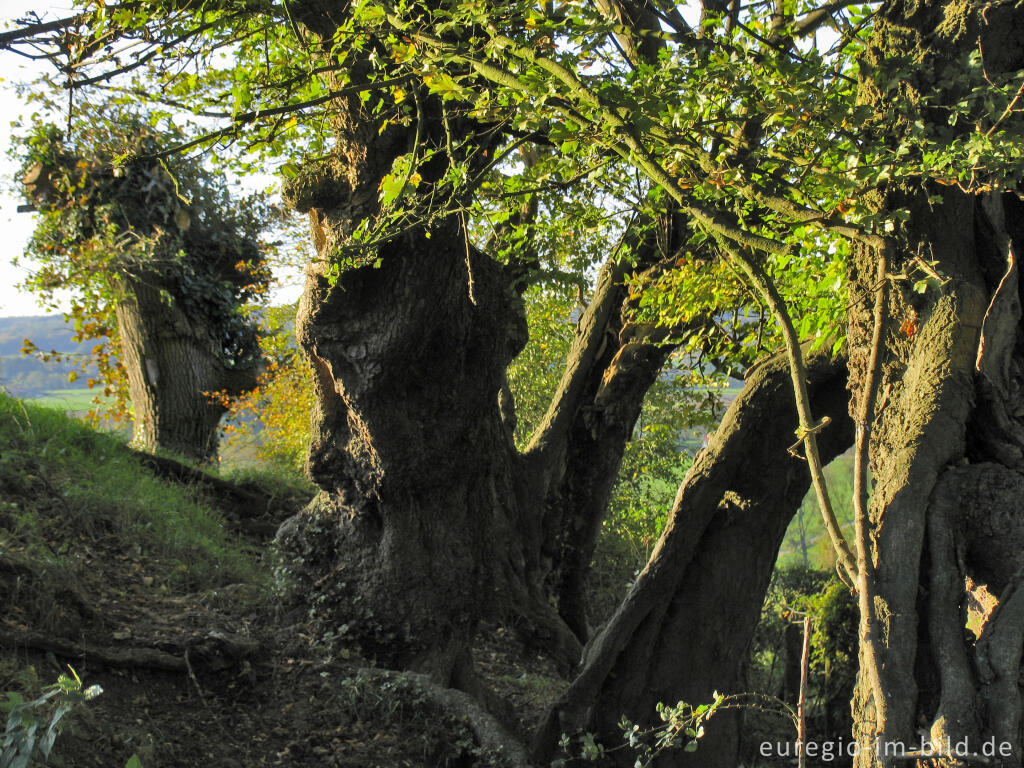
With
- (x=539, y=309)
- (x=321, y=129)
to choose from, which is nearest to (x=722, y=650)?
(x=321, y=129)

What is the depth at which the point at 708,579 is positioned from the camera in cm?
498

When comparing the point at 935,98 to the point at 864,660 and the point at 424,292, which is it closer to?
the point at 864,660

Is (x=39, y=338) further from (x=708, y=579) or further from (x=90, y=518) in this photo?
(x=708, y=579)

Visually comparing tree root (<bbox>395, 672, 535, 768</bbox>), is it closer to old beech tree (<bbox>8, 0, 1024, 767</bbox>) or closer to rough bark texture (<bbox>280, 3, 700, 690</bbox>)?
old beech tree (<bbox>8, 0, 1024, 767</bbox>)

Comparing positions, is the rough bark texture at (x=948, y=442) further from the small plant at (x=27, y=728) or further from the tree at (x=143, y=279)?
the tree at (x=143, y=279)

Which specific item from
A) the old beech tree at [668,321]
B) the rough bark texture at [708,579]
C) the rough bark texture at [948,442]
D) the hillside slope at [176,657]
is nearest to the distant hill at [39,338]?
the hillside slope at [176,657]

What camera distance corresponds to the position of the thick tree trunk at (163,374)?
1142 centimetres

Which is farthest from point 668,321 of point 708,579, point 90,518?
point 90,518

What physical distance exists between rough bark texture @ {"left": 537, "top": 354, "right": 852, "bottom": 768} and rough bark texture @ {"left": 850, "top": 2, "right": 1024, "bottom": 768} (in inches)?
44.2

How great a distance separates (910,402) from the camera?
143 inches

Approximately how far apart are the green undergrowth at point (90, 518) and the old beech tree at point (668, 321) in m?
0.93

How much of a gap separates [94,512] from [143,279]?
222 inches

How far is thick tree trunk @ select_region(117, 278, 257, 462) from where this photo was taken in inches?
450

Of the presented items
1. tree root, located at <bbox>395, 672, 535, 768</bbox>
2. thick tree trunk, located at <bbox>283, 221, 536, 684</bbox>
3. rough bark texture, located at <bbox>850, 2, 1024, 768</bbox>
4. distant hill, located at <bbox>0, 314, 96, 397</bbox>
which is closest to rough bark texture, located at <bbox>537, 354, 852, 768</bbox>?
tree root, located at <bbox>395, 672, 535, 768</bbox>
